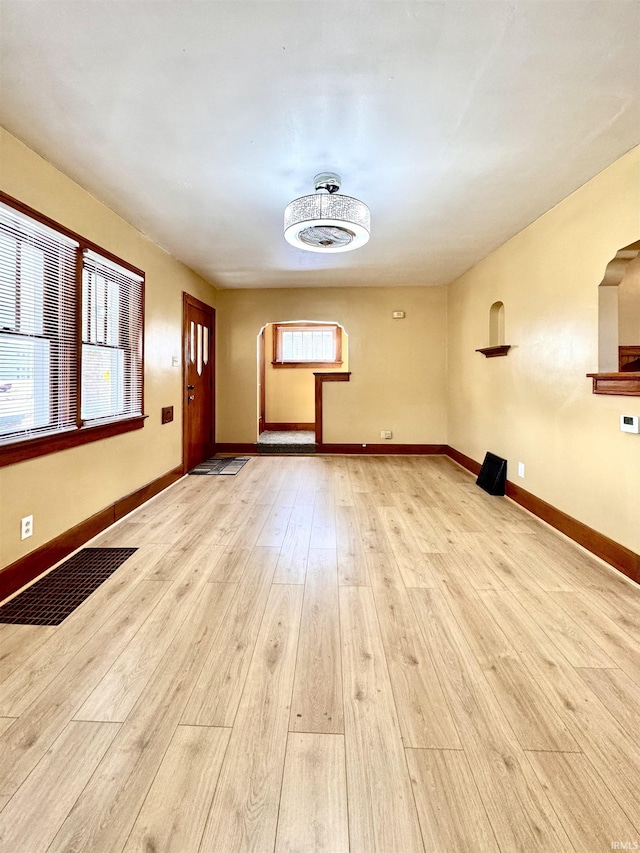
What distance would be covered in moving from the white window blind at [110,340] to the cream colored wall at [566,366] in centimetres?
339

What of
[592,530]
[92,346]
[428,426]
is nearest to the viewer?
[592,530]

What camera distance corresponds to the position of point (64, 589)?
2.18 meters

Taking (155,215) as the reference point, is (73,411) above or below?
below

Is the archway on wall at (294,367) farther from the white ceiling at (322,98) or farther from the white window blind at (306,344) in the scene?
the white ceiling at (322,98)

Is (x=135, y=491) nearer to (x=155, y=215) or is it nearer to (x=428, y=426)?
(x=155, y=215)

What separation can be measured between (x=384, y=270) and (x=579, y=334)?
271 centimetres

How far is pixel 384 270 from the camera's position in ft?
16.1

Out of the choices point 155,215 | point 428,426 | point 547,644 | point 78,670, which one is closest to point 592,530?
point 547,644

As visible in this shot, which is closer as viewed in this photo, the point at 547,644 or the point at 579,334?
the point at 547,644

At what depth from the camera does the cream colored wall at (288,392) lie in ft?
25.3

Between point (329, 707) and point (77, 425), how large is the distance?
2363mm

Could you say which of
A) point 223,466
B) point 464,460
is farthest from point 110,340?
point 464,460

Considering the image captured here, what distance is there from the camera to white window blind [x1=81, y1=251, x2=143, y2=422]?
2.86 metres

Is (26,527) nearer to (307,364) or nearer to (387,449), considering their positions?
(387,449)
